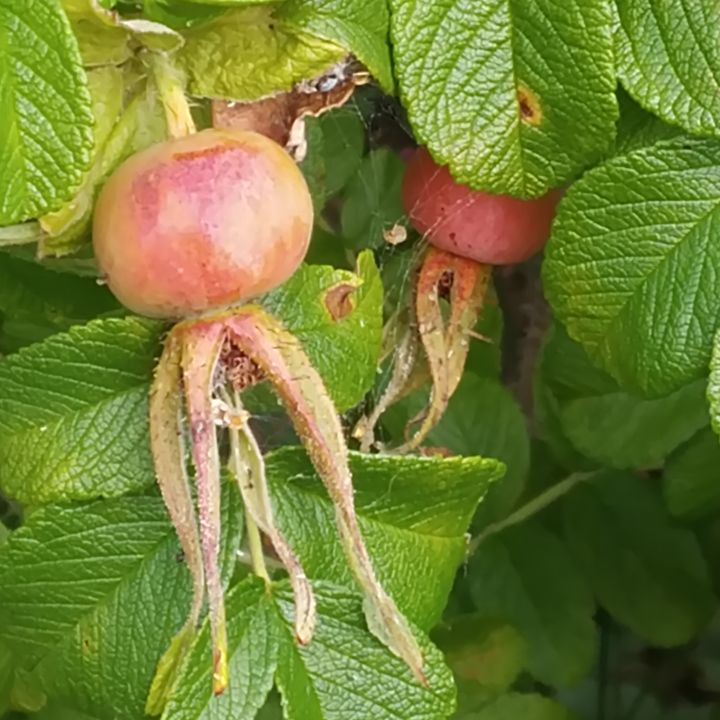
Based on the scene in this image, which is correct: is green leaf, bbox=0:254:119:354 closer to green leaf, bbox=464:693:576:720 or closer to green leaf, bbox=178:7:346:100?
green leaf, bbox=178:7:346:100

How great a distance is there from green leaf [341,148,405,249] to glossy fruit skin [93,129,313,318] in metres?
0.60

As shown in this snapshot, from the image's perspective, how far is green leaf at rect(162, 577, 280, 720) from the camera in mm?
922

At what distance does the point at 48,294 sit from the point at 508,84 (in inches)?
18.1

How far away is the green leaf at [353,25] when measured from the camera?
0.80 m

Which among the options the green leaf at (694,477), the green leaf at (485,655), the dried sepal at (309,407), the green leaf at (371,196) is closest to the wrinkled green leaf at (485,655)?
Answer: the green leaf at (485,655)

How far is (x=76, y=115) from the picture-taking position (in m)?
0.74

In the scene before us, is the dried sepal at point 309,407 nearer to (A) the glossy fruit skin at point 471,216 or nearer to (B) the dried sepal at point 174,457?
(B) the dried sepal at point 174,457

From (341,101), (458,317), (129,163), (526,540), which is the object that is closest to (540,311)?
(526,540)

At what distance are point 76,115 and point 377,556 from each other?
423 mm

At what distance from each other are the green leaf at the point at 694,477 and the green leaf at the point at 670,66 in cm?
51

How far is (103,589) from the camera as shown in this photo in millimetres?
957

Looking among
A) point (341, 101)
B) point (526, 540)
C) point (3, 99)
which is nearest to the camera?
point (3, 99)

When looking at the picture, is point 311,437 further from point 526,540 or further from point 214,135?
point 526,540

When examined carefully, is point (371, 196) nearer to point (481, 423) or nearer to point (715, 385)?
point (481, 423)
